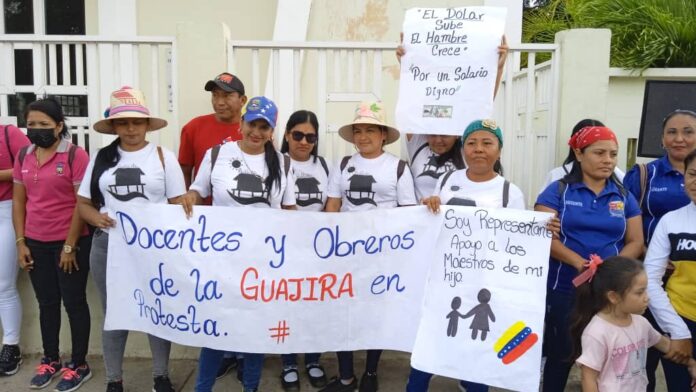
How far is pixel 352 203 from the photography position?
3660 millimetres

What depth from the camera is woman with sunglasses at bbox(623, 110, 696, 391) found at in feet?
11.3

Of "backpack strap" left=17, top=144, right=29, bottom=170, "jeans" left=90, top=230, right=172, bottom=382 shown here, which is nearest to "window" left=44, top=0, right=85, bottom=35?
"backpack strap" left=17, top=144, right=29, bottom=170

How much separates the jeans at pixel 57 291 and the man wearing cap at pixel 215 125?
87 centimetres

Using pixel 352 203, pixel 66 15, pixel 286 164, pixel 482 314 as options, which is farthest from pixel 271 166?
pixel 66 15

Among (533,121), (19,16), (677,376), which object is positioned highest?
(19,16)

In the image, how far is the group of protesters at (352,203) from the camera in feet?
9.73

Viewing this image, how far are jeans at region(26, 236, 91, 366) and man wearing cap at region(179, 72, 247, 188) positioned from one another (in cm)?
87

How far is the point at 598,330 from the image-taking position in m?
2.79

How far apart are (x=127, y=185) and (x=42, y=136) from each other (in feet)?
2.48

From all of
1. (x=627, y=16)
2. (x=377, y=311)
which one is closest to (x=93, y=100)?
(x=377, y=311)

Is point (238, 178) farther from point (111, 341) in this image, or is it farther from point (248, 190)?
point (111, 341)

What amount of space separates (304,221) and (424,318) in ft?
2.87

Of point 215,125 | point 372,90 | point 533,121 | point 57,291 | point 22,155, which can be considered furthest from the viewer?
point 533,121

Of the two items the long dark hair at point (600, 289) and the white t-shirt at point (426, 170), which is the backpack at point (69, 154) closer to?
the white t-shirt at point (426, 170)
